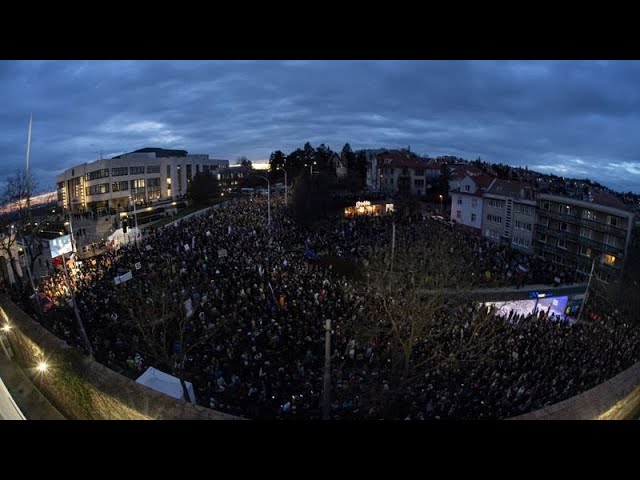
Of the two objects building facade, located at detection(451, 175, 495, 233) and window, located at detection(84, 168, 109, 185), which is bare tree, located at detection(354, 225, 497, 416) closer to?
building facade, located at detection(451, 175, 495, 233)

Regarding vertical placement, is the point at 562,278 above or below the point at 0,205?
below

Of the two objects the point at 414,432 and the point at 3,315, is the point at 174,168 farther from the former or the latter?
the point at 414,432

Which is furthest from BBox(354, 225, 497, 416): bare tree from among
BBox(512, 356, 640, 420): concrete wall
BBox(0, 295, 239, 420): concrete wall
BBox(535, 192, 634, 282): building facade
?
BBox(535, 192, 634, 282): building facade

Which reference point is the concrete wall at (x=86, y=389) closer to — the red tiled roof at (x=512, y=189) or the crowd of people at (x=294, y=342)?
the crowd of people at (x=294, y=342)

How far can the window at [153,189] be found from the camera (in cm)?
4931

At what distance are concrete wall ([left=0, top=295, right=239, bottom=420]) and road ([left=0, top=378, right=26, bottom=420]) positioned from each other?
627 mm

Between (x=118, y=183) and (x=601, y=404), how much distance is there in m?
49.6

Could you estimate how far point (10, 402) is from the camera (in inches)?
230

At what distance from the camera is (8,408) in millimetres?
5551

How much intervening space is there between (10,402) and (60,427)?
16.4ft

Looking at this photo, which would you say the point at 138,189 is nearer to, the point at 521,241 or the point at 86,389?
the point at 521,241

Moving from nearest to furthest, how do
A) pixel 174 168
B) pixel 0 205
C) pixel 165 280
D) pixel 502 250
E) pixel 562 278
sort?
pixel 165 280
pixel 0 205
pixel 562 278
pixel 502 250
pixel 174 168
